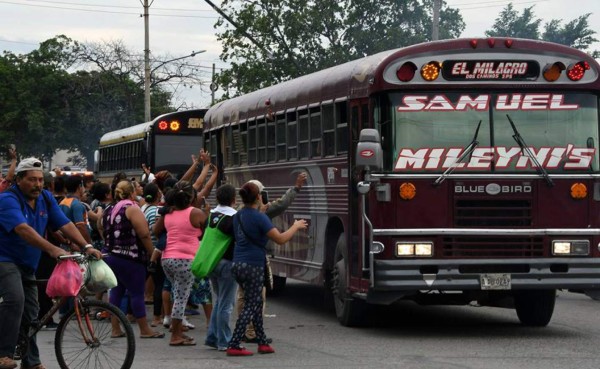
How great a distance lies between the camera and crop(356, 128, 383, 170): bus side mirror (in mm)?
12992

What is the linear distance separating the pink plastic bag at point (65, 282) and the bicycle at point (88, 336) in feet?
0.33

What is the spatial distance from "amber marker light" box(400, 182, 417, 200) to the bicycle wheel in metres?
4.19

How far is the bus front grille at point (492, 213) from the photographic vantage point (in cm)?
1354

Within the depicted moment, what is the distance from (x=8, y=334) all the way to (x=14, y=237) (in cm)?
70

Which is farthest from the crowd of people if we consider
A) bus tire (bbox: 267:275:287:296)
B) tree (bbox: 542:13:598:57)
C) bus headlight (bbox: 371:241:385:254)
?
tree (bbox: 542:13:598:57)

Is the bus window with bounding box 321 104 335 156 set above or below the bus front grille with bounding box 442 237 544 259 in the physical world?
above

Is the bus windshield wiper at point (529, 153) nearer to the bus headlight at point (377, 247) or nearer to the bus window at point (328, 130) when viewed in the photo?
the bus headlight at point (377, 247)

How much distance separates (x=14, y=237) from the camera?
9.82 m

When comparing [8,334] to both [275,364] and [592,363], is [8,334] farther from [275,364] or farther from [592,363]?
[592,363]

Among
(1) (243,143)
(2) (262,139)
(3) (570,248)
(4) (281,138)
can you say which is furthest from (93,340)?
(1) (243,143)

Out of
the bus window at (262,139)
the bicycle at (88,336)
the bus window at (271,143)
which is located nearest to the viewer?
the bicycle at (88,336)

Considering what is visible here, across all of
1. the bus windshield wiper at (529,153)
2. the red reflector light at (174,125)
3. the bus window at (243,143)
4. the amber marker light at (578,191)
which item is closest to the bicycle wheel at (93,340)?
the bus windshield wiper at (529,153)

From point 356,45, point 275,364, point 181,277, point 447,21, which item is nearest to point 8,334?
point 275,364

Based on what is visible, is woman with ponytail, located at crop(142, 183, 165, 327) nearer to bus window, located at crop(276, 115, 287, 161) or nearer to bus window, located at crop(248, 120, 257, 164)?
bus window, located at crop(276, 115, 287, 161)
